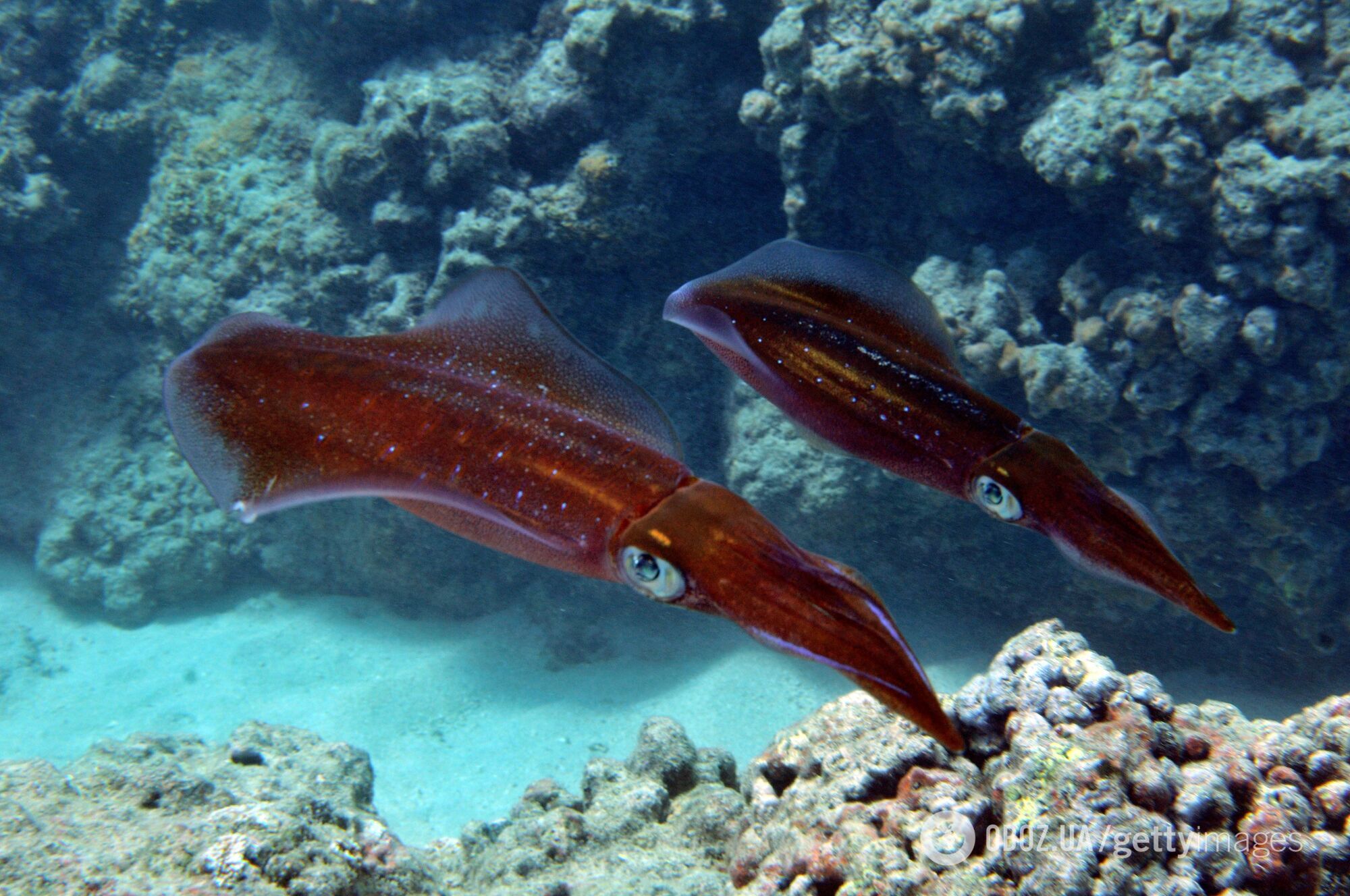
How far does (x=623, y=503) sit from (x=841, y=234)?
626 centimetres

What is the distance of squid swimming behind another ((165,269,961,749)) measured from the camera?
3.39ft

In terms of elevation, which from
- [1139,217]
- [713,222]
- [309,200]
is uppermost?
[1139,217]

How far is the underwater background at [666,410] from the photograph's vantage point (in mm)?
2688

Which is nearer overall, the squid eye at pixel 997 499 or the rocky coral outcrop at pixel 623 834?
the squid eye at pixel 997 499

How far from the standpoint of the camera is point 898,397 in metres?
1.50

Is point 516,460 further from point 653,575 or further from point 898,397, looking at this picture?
point 898,397

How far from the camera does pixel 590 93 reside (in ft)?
23.4

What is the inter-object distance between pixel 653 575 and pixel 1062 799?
195 cm

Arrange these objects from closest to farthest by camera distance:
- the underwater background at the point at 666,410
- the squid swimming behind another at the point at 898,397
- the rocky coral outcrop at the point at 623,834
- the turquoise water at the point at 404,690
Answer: the squid swimming behind another at the point at 898,397 → the underwater background at the point at 666,410 → the rocky coral outcrop at the point at 623,834 → the turquoise water at the point at 404,690

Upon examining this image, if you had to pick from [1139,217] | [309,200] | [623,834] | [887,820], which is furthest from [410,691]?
[1139,217]

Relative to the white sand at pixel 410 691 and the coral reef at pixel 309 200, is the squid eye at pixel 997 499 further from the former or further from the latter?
the coral reef at pixel 309 200

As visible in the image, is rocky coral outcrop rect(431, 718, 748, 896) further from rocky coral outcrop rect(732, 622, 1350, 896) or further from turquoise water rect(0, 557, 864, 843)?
turquoise water rect(0, 557, 864, 843)

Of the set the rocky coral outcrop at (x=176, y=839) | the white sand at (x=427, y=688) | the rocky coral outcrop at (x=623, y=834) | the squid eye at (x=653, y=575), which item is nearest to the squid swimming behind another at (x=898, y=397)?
the squid eye at (x=653, y=575)

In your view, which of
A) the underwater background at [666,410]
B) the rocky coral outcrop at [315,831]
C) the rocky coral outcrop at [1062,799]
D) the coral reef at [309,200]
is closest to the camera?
the rocky coral outcrop at [1062,799]
